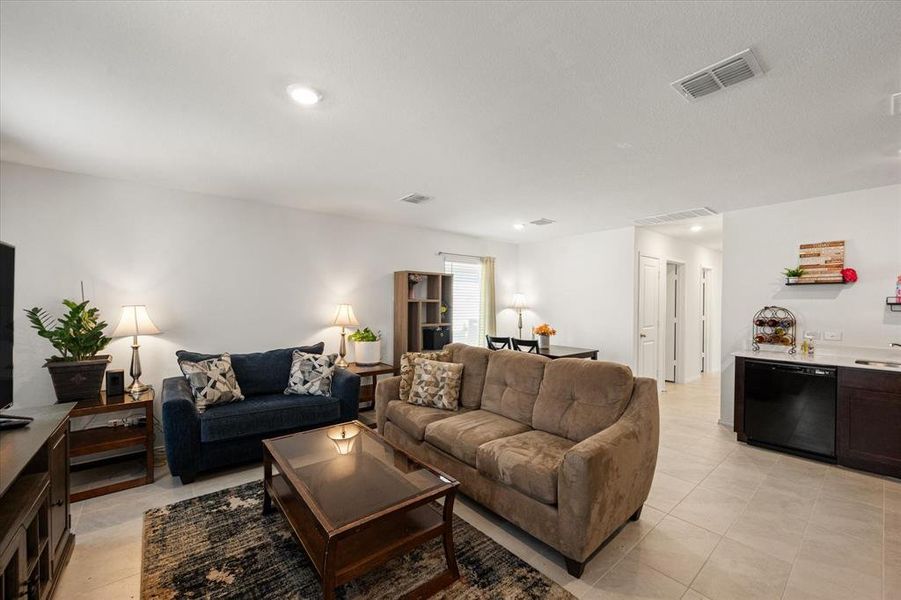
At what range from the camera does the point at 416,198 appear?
3.95 m

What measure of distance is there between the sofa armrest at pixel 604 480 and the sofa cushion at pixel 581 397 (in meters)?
0.12

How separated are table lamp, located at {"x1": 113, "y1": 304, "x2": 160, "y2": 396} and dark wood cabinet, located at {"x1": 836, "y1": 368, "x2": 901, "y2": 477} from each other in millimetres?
5777

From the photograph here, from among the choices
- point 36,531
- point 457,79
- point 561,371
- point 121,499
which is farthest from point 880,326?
point 121,499

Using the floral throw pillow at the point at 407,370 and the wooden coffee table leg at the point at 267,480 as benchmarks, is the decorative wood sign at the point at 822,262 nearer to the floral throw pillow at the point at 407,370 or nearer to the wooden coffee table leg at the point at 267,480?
the floral throw pillow at the point at 407,370

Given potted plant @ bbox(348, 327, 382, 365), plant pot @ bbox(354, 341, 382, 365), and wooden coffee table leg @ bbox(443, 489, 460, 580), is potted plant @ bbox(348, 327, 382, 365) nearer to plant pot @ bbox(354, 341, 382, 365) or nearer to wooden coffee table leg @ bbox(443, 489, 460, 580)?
plant pot @ bbox(354, 341, 382, 365)

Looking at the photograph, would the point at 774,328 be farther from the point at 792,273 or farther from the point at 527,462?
the point at 527,462

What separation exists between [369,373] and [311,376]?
781 mm

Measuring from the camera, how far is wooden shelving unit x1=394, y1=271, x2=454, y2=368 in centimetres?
502

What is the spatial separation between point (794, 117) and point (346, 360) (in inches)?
178

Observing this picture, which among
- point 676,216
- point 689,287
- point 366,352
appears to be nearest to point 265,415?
point 366,352

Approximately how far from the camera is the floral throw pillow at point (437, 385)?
3211 mm

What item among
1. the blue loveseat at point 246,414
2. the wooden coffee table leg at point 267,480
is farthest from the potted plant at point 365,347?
the wooden coffee table leg at point 267,480

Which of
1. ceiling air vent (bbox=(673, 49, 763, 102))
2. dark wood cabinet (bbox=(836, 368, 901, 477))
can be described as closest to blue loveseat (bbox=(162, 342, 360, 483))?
ceiling air vent (bbox=(673, 49, 763, 102))

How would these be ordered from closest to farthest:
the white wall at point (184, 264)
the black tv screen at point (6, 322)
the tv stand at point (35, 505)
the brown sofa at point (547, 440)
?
the tv stand at point (35, 505)
the black tv screen at point (6, 322)
the brown sofa at point (547, 440)
the white wall at point (184, 264)
